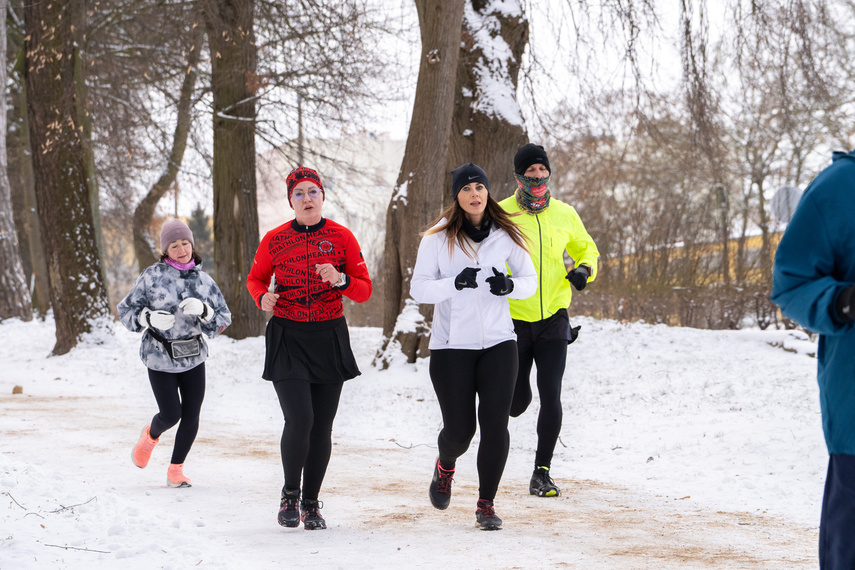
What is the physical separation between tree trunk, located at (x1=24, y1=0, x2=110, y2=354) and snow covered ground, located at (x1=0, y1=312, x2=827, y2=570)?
202 centimetres

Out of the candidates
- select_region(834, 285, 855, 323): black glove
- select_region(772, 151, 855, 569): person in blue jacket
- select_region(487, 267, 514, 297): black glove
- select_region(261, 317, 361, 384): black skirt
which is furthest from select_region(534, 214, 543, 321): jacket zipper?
select_region(834, 285, 855, 323): black glove

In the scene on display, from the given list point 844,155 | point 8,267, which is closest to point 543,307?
point 844,155

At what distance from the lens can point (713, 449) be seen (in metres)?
6.88

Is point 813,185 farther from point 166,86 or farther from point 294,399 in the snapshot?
point 166,86

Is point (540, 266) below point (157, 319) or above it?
above

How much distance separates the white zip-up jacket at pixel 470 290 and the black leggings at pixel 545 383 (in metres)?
0.90

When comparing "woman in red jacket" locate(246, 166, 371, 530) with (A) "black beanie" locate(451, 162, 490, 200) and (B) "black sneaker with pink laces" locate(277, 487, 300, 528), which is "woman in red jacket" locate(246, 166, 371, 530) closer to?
(B) "black sneaker with pink laces" locate(277, 487, 300, 528)

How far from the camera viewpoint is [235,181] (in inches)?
609

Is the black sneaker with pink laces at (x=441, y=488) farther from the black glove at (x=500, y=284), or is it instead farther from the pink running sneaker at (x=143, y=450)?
the pink running sneaker at (x=143, y=450)

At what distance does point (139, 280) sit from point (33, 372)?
7936 millimetres

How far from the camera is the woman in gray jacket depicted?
5566 millimetres

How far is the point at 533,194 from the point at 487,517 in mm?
2104

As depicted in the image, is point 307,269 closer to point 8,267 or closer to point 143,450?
point 143,450

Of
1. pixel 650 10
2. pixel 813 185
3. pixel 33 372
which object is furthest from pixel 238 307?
pixel 813 185
